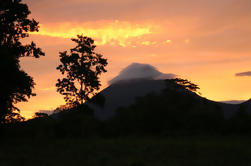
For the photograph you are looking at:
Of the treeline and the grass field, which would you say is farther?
the treeline

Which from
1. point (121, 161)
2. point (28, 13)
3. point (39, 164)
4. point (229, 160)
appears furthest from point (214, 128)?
point (28, 13)

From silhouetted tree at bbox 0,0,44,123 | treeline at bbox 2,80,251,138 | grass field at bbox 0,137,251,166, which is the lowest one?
grass field at bbox 0,137,251,166

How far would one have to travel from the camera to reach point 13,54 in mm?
25078

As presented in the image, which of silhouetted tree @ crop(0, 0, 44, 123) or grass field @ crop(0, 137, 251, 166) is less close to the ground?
silhouetted tree @ crop(0, 0, 44, 123)

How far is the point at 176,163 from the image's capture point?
38.9 feet

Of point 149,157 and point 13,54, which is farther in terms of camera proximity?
point 13,54

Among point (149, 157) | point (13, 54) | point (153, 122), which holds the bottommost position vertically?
point (149, 157)

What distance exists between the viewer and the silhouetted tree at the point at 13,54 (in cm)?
2303

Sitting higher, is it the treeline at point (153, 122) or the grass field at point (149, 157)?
the treeline at point (153, 122)

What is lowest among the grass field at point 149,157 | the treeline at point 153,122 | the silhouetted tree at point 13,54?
the grass field at point 149,157

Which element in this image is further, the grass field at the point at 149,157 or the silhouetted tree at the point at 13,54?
the silhouetted tree at the point at 13,54

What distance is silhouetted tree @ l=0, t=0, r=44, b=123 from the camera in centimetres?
2303

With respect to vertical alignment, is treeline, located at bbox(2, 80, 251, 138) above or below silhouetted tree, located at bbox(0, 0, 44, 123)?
below

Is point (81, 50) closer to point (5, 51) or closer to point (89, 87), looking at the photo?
point (89, 87)
